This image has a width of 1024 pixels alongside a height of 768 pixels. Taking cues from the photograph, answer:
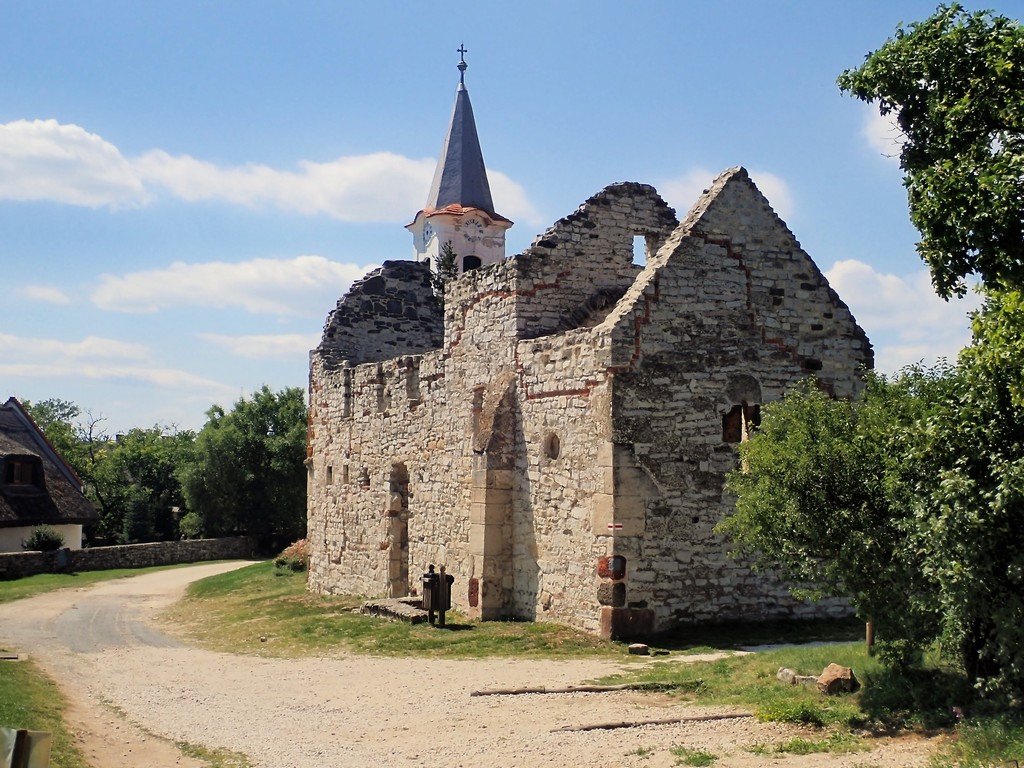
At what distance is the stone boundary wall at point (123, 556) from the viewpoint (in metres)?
31.8

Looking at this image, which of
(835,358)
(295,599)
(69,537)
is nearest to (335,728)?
(835,358)

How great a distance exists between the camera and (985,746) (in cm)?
724

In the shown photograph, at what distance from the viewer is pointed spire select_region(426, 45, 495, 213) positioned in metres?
45.3

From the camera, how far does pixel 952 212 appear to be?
30.4 feet

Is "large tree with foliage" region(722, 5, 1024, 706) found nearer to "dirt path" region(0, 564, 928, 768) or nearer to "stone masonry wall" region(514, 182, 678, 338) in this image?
"dirt path" region(0, 564, 928, 768)

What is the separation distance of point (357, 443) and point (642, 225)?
849cm

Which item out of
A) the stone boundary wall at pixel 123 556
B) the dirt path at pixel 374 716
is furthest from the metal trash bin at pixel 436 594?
the stone boundary wall at pixel 123 556

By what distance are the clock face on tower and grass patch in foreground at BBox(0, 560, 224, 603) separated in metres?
19.1

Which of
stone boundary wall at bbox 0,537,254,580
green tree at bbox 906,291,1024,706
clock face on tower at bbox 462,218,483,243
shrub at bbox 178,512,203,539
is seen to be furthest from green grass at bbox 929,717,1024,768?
shrub at bbox 178,512,203,539

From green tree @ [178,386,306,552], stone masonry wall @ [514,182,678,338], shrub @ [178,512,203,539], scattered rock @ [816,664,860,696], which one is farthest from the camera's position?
shrub @ [178,512,203,539]

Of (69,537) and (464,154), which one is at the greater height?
(464,154)

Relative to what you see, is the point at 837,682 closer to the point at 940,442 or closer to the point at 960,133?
the point at 940,442

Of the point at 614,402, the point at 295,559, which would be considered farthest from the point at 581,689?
the point at 295,559

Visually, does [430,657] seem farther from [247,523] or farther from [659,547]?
[247,523]
